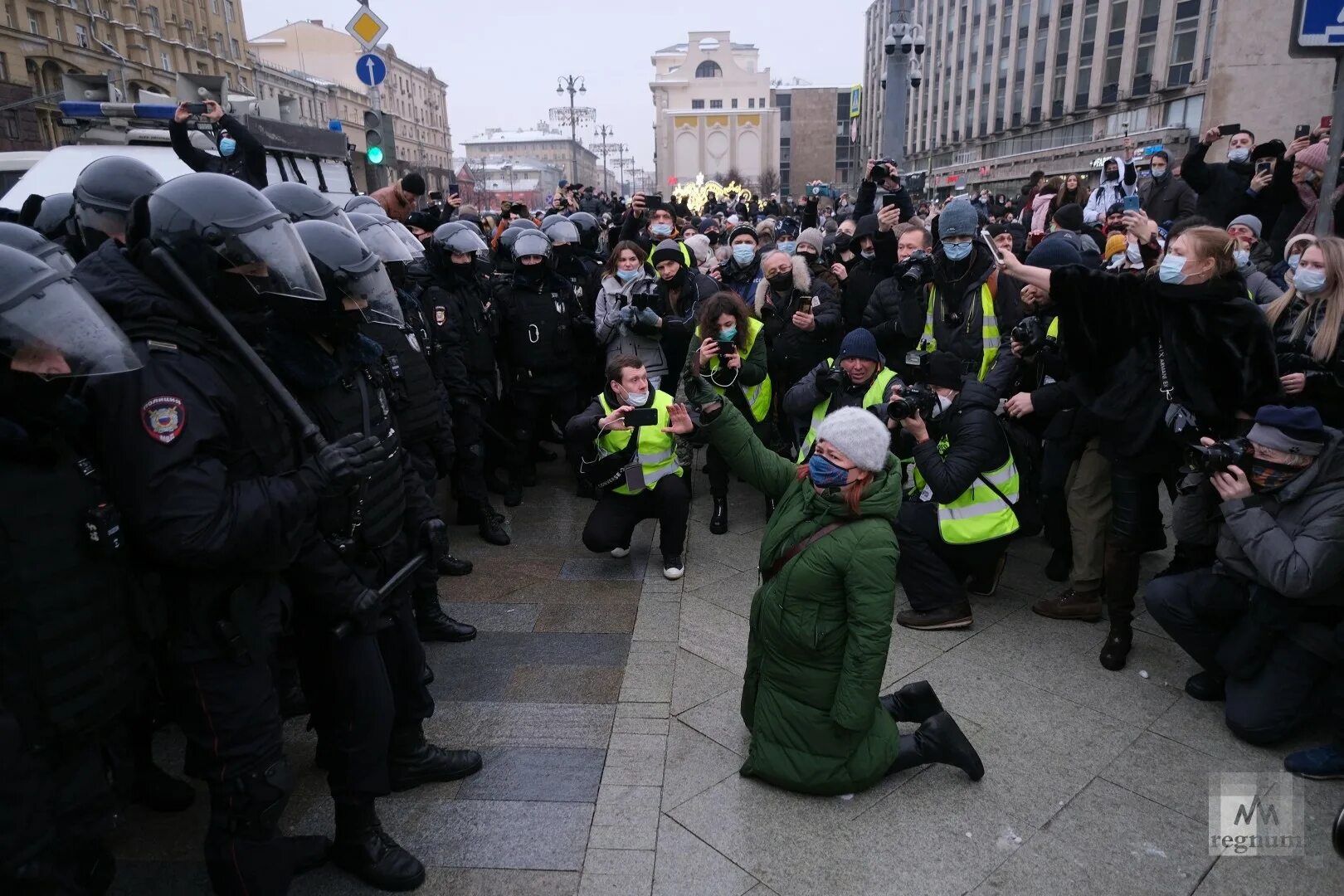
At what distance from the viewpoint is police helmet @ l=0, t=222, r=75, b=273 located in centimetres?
217

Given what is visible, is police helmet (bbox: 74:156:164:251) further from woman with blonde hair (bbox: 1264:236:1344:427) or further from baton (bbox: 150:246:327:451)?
woman with blonde hair (bbox: 1264:236:1344:427)

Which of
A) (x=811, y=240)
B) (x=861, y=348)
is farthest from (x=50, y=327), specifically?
(x=811, y=240)

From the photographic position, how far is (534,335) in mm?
6387

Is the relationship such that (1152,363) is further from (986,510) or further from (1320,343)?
(986,510)

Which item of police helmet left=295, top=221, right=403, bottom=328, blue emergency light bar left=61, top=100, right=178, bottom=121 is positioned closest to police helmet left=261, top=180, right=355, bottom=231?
police helmet left=295, top=221, right=403, bottom=328

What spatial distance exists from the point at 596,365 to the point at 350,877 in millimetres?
5073

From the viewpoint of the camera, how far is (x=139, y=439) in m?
2.07

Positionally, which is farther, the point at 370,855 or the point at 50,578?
the point at 370,855

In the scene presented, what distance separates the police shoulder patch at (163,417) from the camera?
6.79 feet

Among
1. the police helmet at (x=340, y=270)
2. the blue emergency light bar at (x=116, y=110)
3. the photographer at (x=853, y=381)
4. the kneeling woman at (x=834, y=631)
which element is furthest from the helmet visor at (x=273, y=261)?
the blue emergency light bar at (x=116, y=110)

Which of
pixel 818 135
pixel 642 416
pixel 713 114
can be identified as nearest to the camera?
pixel 642 416

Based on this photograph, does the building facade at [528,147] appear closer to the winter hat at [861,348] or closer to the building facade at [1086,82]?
the building facade at [1086,82]

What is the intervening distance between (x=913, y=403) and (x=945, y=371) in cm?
62

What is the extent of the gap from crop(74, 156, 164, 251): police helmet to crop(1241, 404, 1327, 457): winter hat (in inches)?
184
